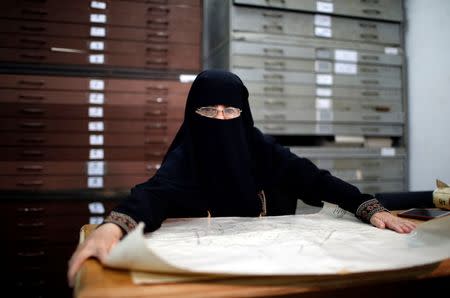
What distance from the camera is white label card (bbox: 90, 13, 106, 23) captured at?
1948 mm

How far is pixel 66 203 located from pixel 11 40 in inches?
36.2

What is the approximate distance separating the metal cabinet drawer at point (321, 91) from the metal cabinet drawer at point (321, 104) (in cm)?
2

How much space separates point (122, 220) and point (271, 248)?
31 centimetres

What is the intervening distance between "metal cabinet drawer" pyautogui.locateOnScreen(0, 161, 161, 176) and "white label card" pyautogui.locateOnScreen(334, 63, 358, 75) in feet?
4.11

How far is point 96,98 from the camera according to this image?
6.39 ft

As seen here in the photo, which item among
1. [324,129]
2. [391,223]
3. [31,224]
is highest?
[324,129]

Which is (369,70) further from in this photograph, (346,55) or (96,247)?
(96,247)

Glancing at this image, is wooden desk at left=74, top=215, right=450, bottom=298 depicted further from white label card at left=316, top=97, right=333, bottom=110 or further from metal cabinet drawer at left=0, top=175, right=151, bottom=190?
white label card at left=316, top=97, right=333, bottom=110

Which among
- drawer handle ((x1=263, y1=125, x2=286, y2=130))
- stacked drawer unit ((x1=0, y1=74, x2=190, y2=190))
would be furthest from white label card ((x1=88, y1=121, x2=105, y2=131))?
drawer handle ((x1=263, y1=125, x2=286, y2=130))

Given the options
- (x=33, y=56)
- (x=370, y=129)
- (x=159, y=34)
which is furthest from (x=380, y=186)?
(x=33, y=56)

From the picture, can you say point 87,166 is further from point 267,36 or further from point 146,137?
point 267,36

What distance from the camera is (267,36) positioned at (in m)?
2.07

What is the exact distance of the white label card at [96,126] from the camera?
1940 mm

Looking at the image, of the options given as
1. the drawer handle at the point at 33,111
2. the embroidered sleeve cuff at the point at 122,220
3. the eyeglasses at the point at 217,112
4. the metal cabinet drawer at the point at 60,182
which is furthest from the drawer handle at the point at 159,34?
the embroidered sleeve cuff at the point at 122,220
